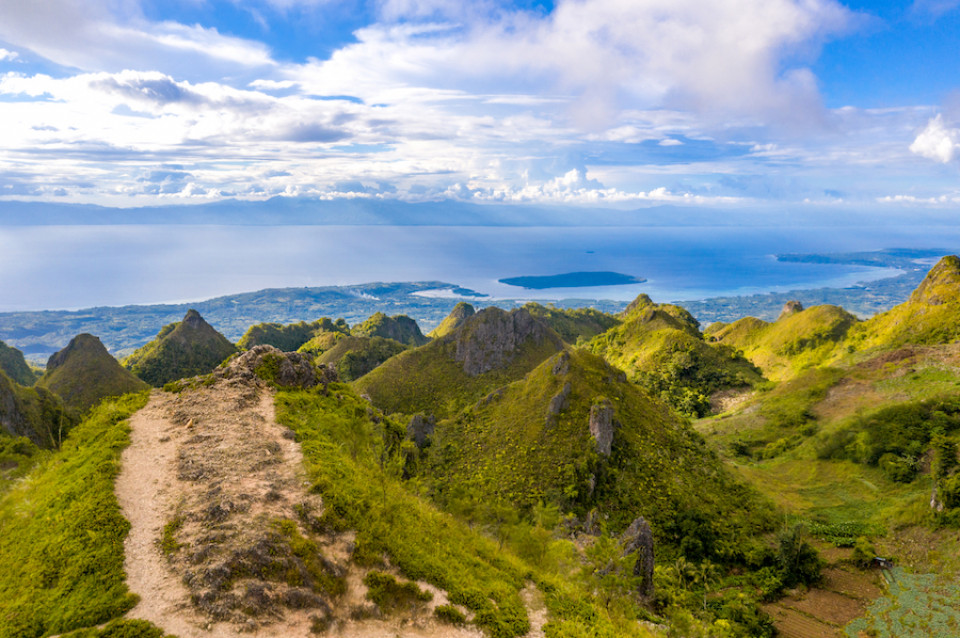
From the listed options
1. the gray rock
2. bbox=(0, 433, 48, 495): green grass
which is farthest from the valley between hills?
the gray rock

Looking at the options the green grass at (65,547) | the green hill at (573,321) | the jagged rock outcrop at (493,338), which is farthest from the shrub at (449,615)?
the green hill at (573,321)

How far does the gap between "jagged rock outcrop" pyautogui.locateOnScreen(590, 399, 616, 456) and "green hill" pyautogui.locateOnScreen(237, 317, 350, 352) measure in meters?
103

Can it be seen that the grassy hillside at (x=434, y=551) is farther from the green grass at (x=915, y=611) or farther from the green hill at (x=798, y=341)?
the green hill at (x=798, y=341)

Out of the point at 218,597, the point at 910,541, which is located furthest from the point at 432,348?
the point at 218,597

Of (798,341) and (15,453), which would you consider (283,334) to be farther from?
(798,341)

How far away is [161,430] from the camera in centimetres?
1883

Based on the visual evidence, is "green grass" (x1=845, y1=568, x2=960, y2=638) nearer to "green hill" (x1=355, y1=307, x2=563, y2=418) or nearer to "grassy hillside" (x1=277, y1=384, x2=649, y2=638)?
"grassy hillside" (x1=277, y1=384, x2=649, y2=638)

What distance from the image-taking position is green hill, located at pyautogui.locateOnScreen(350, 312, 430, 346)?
138 metres

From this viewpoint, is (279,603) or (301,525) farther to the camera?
(301,525)

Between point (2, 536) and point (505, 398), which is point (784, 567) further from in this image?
point (2, 536)

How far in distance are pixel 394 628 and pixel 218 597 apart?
4768 millimetres

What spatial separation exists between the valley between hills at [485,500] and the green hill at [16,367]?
845 inches

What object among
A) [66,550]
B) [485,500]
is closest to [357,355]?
[485,500]

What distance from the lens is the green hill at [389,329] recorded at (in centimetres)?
13838
